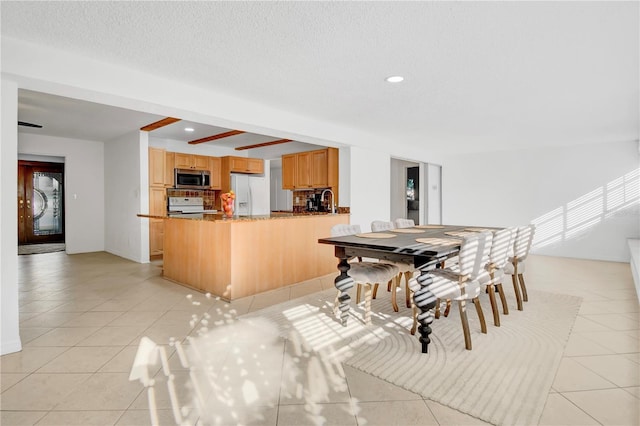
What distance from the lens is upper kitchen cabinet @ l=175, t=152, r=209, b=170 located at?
688 cm

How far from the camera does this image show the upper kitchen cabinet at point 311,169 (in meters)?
5.80

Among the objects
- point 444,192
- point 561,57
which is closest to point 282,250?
point 561,57

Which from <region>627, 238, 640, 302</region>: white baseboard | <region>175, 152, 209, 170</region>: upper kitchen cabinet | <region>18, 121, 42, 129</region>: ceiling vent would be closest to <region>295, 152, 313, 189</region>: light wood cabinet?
<region>175, 152, 209, 170</region>: upper kitchen cabinet

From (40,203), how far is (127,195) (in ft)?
13.3

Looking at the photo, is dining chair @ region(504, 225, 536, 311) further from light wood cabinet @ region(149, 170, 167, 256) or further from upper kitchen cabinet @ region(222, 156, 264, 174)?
light wood cabinet @ region(149, 170, 167, 256)

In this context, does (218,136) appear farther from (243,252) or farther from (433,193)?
(433,193)

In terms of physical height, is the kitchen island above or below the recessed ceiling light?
below

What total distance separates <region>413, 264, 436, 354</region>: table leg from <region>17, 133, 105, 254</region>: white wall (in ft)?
23.9

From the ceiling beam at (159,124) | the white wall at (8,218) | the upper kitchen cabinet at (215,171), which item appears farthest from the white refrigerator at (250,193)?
the white wall at (8,218)

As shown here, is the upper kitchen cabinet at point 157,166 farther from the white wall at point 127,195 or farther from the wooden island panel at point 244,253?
the wooden island panel at point 244,253

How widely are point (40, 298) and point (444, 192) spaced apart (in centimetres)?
769

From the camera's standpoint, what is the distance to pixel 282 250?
4434 mm

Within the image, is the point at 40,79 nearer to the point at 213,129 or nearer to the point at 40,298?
the point at 40,298

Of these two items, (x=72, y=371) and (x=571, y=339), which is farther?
(x=571, y=339)
